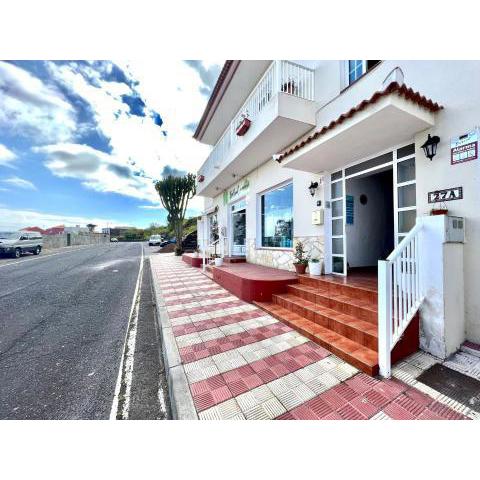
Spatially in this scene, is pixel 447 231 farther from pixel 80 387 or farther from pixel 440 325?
pixel 80 387

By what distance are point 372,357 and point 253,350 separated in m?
1.53

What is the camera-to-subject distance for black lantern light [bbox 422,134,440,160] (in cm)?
330

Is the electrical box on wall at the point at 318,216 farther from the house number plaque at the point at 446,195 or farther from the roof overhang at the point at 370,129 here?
the house number plaque at the point at 446,195

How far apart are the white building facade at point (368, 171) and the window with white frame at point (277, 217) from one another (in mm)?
42

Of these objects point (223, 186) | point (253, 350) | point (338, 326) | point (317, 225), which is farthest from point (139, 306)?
point (223, 186)

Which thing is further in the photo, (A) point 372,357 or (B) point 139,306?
(B) point 139,306

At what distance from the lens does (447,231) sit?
279 cm

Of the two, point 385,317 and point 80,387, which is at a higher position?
point 385,317

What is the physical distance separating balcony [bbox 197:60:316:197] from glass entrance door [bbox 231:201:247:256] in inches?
110

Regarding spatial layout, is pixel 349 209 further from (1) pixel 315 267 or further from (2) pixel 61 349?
(2) pixel 61 349

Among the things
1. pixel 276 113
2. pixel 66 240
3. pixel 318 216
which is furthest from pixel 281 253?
pixel 66 240

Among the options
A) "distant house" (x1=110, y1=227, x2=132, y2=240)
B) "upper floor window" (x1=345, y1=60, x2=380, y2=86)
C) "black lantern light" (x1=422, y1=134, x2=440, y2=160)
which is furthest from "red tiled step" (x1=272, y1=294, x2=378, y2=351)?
"distant house" (x1=110, y1=227, x2=132, y2=240)

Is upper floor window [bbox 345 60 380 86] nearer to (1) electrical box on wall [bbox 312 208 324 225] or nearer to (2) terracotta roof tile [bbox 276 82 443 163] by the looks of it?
(2) terracotta roof tile [bbox 276 82 443 163]
